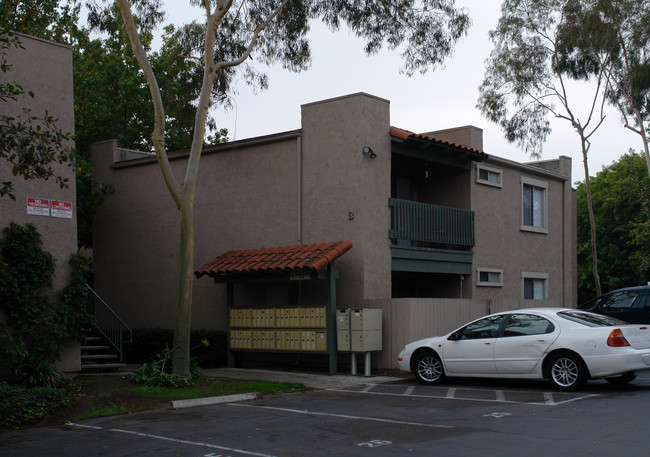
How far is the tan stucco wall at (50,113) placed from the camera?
1429cm

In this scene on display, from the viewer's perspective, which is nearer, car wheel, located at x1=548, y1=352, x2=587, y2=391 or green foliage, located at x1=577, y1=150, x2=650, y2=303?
car wheel, located at x1=548, y1=352, x2=587, y2=391

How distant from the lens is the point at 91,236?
2353cm

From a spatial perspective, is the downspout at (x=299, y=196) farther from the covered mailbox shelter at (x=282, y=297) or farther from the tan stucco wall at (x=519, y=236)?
the tan stucco wall at (x=519, y=236)

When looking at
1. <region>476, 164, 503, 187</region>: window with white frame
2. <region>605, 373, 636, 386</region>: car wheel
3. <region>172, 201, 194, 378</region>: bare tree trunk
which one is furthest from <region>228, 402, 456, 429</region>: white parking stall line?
<region>476, 164, 503, 187</region>: window with white frame

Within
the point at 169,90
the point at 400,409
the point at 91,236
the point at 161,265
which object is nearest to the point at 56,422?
the point at 400,409

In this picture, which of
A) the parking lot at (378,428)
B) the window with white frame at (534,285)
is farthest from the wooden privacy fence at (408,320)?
the window with white frame at (534,285)

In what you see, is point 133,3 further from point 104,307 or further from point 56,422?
point 56,422

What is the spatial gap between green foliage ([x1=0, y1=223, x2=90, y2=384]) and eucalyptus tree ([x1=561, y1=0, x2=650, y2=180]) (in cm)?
2258

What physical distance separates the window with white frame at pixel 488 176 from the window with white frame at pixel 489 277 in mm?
2450

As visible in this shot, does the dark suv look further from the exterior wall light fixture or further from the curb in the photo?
the curb

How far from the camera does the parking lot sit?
26.9 ft

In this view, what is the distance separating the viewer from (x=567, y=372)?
1265 centimetres

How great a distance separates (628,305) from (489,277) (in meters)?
4.11

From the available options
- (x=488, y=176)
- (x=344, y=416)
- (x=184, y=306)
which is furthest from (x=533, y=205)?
(x=344, y=416)
